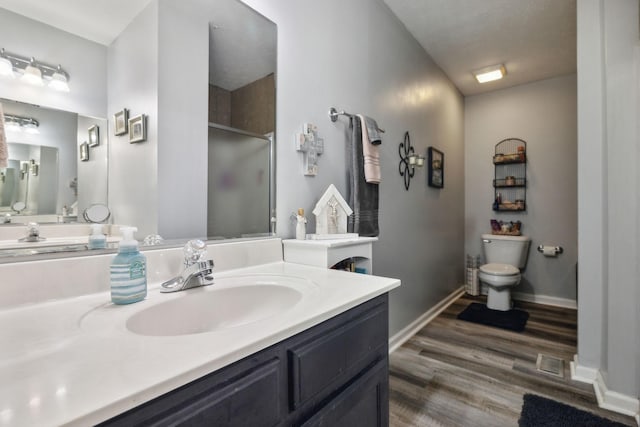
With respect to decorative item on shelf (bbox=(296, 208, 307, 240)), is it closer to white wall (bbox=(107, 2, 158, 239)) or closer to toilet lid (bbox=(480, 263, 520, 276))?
white wall (bbox=(107, 2, 158, 239))

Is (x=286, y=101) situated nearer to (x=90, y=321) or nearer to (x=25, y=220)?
(x=25, y=220)

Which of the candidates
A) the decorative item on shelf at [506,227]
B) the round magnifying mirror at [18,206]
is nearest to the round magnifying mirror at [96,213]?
the round magnifying mirror at [18,206]

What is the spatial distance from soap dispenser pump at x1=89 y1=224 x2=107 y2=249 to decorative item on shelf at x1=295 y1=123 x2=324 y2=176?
35.2 inches

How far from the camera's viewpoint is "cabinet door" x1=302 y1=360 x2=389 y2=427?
71 cm

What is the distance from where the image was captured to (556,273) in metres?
3.35

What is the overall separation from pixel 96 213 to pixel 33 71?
1.26ft

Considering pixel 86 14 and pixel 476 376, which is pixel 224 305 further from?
pixel 476 376

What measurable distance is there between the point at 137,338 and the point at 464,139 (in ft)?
13.6

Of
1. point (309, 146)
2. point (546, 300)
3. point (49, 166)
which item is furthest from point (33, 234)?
point (546, 300)

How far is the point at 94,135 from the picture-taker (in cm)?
88

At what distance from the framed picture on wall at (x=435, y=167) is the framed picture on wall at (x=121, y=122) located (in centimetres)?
258

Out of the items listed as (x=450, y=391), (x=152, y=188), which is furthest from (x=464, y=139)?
(x=152, y=188)

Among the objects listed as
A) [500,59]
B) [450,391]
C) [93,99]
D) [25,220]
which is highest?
[500,59]

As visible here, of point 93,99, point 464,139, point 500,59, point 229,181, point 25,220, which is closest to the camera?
point 25,220
